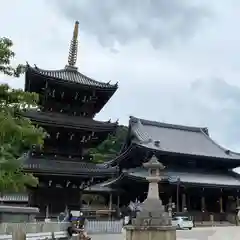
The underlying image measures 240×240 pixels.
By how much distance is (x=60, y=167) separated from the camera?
81.6ft

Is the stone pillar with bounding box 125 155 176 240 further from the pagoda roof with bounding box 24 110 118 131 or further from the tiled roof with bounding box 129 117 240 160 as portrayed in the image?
the tiled roof with bounding box 129 117 240 160

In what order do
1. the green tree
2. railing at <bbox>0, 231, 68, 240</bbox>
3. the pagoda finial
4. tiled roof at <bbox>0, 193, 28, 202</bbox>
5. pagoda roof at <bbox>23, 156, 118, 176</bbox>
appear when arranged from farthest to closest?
1. the pagoda finial
2. tiled roof at <bbox>0, 193, 28, 202</bbox>
3. pagoda roof at <bbox>23, 156, 118, 176</bbox>
4. railing at <bbox>0, 231, 68, 240</bbox>
5. the green tree

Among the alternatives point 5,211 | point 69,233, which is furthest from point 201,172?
point 5,211

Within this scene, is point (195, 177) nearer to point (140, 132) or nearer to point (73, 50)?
point (140, 132)

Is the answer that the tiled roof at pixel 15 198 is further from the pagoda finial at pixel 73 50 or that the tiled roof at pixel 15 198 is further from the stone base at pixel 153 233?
the stone base at pixel 153 233

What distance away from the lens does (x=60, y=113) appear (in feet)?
89.0

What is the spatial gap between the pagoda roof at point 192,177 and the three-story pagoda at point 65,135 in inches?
237

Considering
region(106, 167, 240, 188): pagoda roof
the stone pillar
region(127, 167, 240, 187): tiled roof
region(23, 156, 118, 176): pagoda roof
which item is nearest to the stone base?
the stone pillar

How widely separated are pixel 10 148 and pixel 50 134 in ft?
47.6

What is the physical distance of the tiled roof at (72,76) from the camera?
2650cm

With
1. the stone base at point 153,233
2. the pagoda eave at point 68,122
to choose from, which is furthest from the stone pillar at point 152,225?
the pagoda eave at point 68,122

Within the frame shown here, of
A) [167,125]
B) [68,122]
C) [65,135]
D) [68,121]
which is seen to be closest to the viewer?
[68,122]

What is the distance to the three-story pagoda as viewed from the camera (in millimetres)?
24953

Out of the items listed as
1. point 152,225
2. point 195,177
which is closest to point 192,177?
point 195,177
